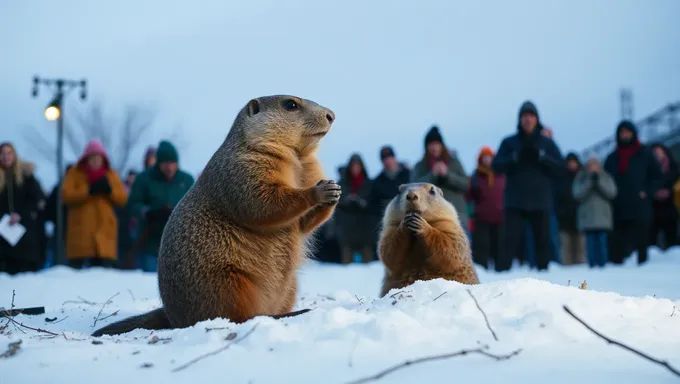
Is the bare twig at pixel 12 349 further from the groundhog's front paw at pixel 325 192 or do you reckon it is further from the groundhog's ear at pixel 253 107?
the groundhog's ear at pixel 253 107

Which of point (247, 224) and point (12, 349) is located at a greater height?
point (247, 224)

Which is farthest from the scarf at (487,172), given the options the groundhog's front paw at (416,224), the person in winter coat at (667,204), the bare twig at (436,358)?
the bare twig at (436,358)

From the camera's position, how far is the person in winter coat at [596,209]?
12219 mm

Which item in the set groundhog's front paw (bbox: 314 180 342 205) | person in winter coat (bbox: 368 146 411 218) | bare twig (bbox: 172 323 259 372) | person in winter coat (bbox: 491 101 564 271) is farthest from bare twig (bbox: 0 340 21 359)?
person in winter coat (bbox: 368 146 411 218)

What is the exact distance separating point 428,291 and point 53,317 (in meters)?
3.31

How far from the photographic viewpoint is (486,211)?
12.3 m

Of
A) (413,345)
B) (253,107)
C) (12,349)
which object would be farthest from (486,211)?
(12,349)

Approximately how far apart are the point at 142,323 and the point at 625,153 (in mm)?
9940

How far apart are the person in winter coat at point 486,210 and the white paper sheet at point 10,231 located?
287 inches

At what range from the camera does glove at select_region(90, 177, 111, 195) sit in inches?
425

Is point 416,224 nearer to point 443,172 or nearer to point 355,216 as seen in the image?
point 443,172

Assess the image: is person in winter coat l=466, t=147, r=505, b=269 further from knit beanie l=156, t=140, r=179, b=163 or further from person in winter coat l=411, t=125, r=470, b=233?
knit beanie l=156, t=140, r=179, b=163

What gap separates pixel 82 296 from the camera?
24.2ft

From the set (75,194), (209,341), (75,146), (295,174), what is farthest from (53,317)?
(75,146)
